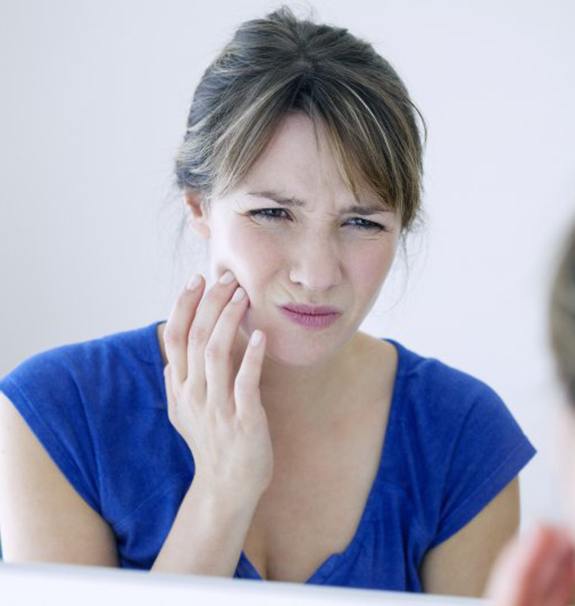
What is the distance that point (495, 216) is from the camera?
108 inches

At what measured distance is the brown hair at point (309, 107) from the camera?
123cm

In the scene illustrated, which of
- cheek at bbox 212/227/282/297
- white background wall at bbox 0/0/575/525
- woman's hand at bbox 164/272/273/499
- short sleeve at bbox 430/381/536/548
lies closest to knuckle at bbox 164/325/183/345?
woman's hand at bbox 164/272/273/499

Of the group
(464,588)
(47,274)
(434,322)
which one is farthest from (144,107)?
(464,588)

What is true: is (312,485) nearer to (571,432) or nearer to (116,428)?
(116,428)

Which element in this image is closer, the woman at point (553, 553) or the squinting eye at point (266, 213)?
the woman at point (553, 553)

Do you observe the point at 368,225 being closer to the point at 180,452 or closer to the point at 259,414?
the point at 259,414

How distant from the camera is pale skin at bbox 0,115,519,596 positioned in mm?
1233

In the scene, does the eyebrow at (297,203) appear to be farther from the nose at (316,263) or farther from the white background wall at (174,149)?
the white background wall at (174,149)

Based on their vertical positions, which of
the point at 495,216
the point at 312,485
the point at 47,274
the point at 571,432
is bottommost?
the point at 47,274

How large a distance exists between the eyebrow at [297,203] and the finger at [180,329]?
160 mm

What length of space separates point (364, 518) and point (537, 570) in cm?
93

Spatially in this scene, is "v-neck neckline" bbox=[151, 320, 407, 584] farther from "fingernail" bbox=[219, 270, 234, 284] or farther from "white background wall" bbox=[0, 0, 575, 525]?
"white background wall" bbox=[0, 0, 575, 525]

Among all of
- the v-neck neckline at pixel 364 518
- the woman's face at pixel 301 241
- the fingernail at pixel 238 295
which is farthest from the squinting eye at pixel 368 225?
the v-neck neckline at pixel 364 518

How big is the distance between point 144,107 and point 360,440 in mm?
1609
